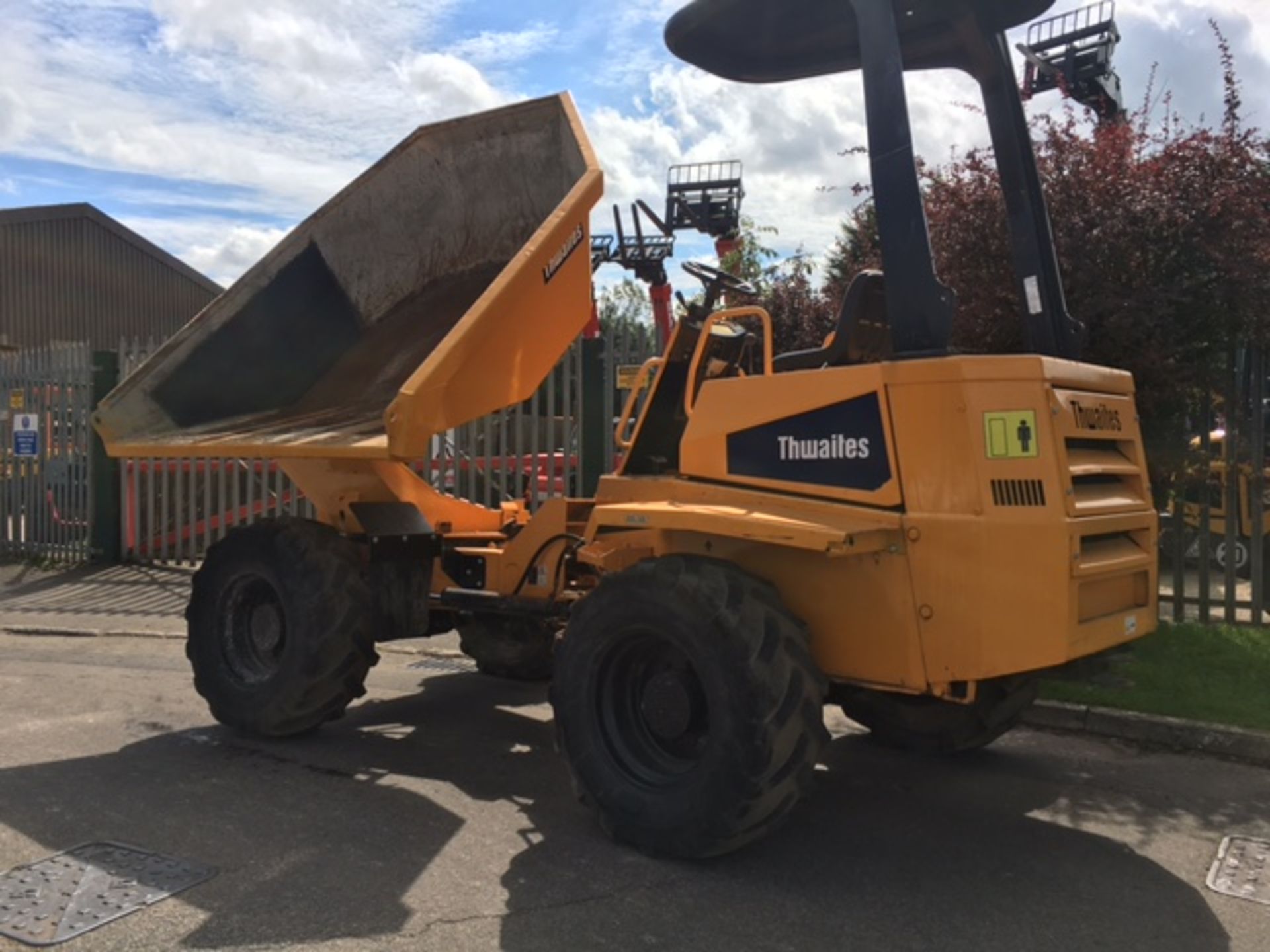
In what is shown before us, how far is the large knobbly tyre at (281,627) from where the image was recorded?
552cm

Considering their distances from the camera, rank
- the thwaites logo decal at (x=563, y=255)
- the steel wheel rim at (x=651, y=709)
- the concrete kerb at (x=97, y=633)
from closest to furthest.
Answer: the steel wheel rim at (x=651, y=709) < the thwaites logo decal at (x=563, y=255) < the concrete kerb at (x=97, y=633)

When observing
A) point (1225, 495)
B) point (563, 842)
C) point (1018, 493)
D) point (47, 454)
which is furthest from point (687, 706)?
point (47, 454)

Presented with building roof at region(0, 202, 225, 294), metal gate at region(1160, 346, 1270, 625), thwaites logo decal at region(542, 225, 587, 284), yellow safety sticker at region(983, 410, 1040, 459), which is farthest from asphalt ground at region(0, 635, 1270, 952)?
building roof at region(0, 202, 225, 294)

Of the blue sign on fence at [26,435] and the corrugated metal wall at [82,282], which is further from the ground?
the corrugated metal wall at [82,282]

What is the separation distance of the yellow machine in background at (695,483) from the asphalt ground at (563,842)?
0.32 metres

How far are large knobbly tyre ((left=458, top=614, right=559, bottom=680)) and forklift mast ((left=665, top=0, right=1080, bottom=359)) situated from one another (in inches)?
123

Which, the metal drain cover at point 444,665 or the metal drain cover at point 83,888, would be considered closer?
the metal drain cover at point 83,888

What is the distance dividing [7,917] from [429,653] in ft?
15.9

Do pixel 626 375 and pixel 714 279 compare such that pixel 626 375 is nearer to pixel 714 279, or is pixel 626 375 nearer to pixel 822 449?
pixel 714 279

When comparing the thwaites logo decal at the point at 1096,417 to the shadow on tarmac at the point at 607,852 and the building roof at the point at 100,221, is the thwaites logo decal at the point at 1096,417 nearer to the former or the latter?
the shadow on tarmac at the point at 607,852

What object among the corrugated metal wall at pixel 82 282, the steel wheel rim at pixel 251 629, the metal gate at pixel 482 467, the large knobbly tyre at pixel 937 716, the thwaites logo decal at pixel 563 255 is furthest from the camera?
the corrugated metal wall at pixel 82 282

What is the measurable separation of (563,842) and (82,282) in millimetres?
34430

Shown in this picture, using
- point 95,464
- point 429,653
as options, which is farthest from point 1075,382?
point 95,464

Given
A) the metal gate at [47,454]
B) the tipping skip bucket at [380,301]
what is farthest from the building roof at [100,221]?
the tipping skip bucket at [380,301]
